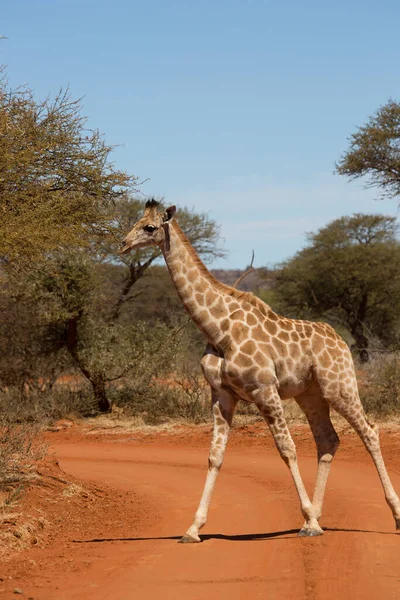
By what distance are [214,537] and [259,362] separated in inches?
70.0

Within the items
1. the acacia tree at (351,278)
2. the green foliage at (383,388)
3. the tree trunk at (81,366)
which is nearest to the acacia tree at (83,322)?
the tree trunk at (81,366)

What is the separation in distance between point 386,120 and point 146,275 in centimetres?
1499

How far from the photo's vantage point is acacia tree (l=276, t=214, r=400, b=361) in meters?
34.2

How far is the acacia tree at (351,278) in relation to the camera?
3425 cm

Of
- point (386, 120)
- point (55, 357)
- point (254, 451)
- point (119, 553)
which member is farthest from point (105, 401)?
point (119, 553)

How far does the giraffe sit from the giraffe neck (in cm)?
1

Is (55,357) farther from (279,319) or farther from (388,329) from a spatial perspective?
(388,329)

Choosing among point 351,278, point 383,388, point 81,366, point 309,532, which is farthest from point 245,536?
point 351,278

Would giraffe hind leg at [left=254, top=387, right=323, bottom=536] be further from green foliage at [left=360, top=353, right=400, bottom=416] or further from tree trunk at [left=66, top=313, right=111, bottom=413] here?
tree trunk at [left=66, top=313, right=111, bottom=413]

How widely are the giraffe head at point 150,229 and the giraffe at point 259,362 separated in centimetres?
1

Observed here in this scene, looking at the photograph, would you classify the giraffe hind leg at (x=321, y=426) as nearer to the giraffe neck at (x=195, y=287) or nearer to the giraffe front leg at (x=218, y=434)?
the giraffe front leg at (x=218, y=434)

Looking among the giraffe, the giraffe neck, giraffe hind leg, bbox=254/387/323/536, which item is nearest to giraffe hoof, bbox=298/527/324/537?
the giraffe

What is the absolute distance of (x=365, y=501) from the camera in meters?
10.0

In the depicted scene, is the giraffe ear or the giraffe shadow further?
the giraffe ear
